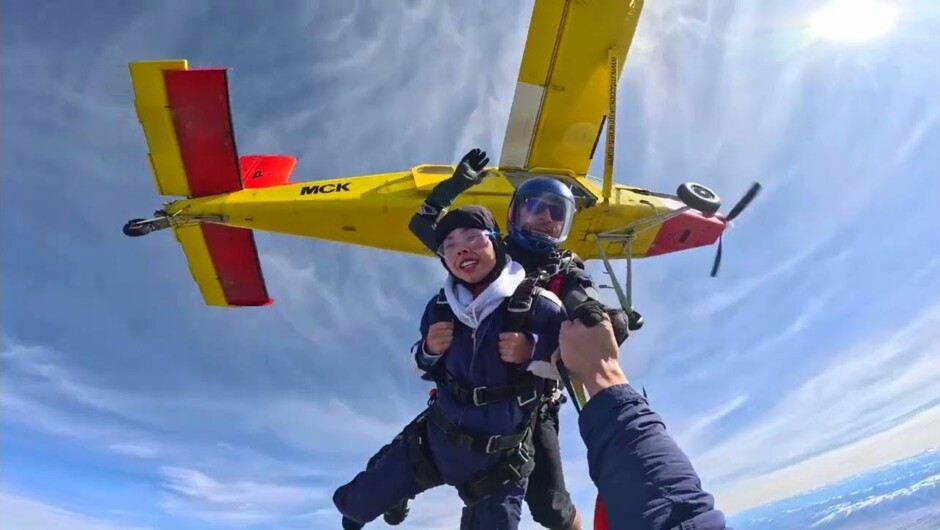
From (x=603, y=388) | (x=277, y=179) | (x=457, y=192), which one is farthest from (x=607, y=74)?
(x=603, y=388)

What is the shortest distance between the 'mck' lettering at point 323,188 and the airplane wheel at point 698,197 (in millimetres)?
6585

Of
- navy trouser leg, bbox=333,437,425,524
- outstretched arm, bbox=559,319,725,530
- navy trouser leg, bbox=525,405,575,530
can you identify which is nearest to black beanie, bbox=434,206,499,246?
outstretched arm, bbox=559,319,725,530

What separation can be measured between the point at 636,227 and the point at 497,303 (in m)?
8.76

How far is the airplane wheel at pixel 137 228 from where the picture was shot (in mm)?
8758

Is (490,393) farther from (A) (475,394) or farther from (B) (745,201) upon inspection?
(B) (745,201)

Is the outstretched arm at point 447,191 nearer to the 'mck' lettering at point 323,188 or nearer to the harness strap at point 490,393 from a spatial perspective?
the harness strap at point 490,393

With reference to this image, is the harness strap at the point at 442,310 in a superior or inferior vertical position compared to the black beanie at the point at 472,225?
inferior

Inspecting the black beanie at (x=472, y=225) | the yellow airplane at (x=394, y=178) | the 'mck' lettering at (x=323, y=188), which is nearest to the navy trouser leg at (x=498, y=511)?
Answer: the black beanie at (x=472, y=225)

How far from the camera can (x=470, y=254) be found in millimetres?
2553

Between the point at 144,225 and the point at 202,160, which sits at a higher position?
the point at 202,160

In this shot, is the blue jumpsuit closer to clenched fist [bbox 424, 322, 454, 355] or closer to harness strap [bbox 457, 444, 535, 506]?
harness strap [bbox 457, 444, 535, 506]

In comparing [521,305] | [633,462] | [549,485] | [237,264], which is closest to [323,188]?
[237,264]

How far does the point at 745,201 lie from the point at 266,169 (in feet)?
31.4

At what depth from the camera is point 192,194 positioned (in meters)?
9.77
